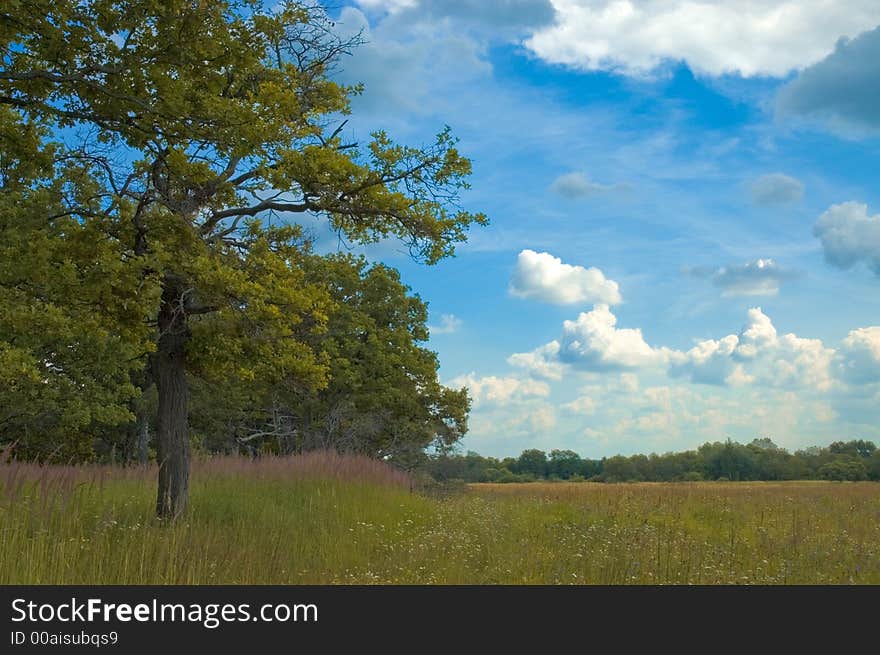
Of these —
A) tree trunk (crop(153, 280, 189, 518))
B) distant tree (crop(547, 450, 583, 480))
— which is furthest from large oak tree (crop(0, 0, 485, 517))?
distant tree (crop(547, 450, 583, 480))

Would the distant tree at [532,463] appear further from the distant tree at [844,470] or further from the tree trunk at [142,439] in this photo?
the tree trunk at [142,439]

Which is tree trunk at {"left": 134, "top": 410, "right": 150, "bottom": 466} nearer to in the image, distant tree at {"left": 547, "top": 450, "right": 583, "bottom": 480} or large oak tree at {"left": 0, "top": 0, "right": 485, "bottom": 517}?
large oak tree at {"left": 0, "top": 0, "right": 485, "bottom": 517}

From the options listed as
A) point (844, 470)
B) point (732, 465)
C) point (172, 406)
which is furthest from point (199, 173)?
point (732, 465)

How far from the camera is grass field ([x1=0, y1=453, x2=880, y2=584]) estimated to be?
9.06 metres

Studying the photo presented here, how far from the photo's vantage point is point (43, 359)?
30359 mm

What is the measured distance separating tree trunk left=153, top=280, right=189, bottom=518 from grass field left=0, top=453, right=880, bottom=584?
2.25 ft

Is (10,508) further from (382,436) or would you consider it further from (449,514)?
(382,436)

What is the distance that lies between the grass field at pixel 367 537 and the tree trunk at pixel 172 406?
27.0 inches

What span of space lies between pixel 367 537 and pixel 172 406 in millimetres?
4378

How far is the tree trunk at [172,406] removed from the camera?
13.1 m

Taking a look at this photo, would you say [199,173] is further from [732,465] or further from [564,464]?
[564,464]

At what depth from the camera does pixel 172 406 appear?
13492 mm
